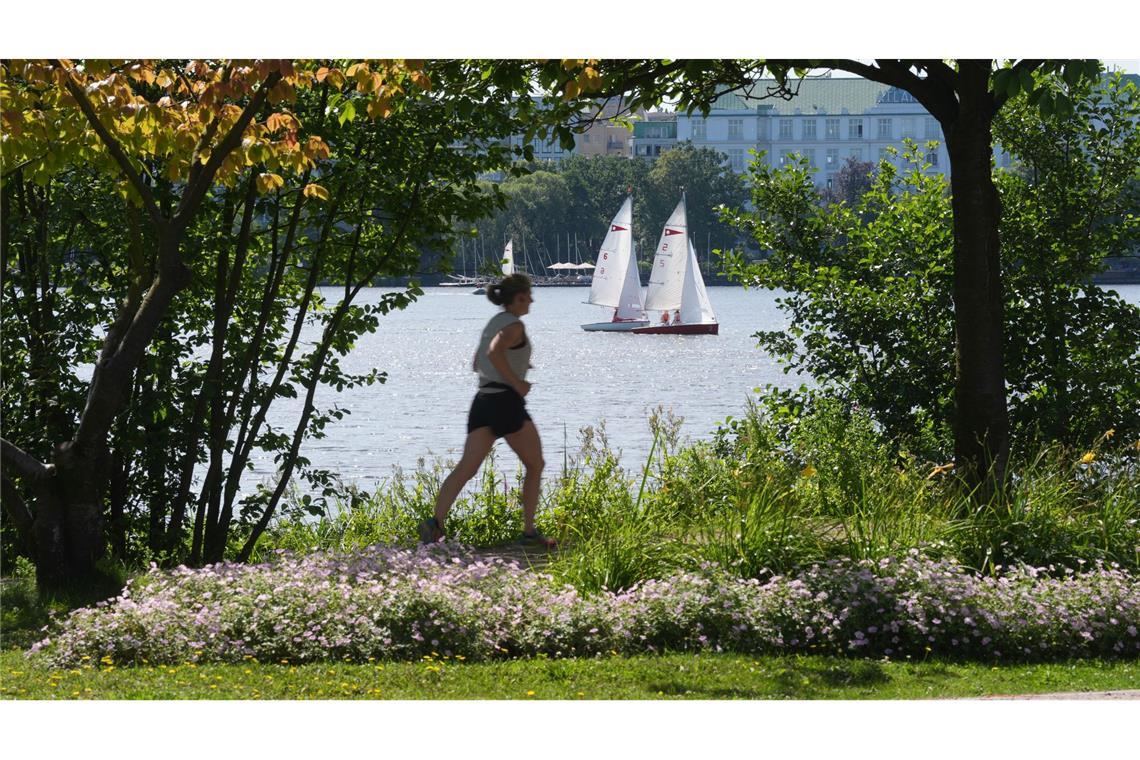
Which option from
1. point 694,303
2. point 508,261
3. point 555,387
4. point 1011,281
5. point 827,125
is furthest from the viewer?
point 694,303

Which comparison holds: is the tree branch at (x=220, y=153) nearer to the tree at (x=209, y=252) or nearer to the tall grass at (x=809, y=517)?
the tree at (x=209, y=252)

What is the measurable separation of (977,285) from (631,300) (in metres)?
44.8

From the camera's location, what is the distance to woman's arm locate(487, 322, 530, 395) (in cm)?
689

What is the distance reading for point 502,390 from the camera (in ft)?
23.2

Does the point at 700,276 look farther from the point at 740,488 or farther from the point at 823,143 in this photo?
the point at 740,488

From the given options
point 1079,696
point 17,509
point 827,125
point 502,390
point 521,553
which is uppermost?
point 827,125

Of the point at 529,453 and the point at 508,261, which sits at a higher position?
the point at 508,261

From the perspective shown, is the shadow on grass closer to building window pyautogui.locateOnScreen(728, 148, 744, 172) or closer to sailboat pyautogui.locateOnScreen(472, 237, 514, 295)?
sailboat pyautogui.locateOnScreen(472, 237, 514, 295)

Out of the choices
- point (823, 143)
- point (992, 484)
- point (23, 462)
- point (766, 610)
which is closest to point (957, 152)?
point (992, 484)

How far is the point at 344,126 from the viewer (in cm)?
799

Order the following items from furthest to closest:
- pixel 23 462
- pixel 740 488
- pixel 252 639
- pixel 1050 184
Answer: pixel 1050 184, pixel 740 488, pixel 23 462, pixel 252 639

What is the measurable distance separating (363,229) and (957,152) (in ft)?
12.2

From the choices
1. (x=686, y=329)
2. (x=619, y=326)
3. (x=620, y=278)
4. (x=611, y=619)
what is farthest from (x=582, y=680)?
(x=619, y=326)

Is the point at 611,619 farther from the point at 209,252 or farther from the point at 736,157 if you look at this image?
the point at 736,157
